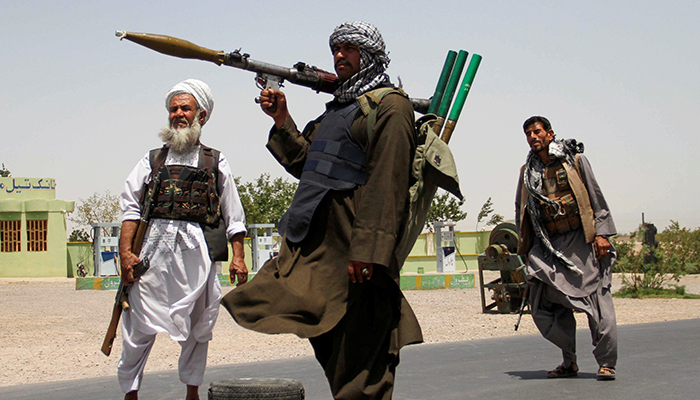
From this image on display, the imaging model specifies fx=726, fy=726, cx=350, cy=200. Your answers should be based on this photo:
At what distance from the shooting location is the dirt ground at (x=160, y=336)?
22.2ft

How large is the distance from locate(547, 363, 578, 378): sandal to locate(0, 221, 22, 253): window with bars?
33336 mm

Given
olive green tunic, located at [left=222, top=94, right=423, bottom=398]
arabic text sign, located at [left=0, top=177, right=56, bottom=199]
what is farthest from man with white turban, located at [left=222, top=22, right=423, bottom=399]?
arabic text sign, located at [left=0, top=177, right=56, bottom=199]

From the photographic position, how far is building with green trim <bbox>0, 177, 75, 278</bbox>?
33.8 meters

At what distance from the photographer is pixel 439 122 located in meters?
3.49

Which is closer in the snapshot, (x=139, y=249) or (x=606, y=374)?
(x=139, y=249)

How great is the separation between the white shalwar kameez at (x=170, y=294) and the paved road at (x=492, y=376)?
0.63 m

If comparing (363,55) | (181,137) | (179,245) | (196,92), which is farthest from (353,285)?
(196,92)

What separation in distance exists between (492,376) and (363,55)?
10.0 feet

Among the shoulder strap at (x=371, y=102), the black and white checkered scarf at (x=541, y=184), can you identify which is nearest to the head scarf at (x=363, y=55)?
the shoulder strap at (x=371, y=102)

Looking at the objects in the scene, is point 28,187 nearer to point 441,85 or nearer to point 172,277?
point 172,277

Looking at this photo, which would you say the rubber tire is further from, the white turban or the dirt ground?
the dirt ground

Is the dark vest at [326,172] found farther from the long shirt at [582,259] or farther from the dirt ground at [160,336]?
the dirt ground at [160,336]

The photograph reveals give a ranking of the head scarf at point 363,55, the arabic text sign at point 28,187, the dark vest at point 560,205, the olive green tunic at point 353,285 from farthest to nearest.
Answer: the arabic text sign at point 28,187 < the dark vest at point 560,205 < the head scarf at point 363,55 < the olive green tunic at point 353,285

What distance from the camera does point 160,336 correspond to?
934 centimetres
